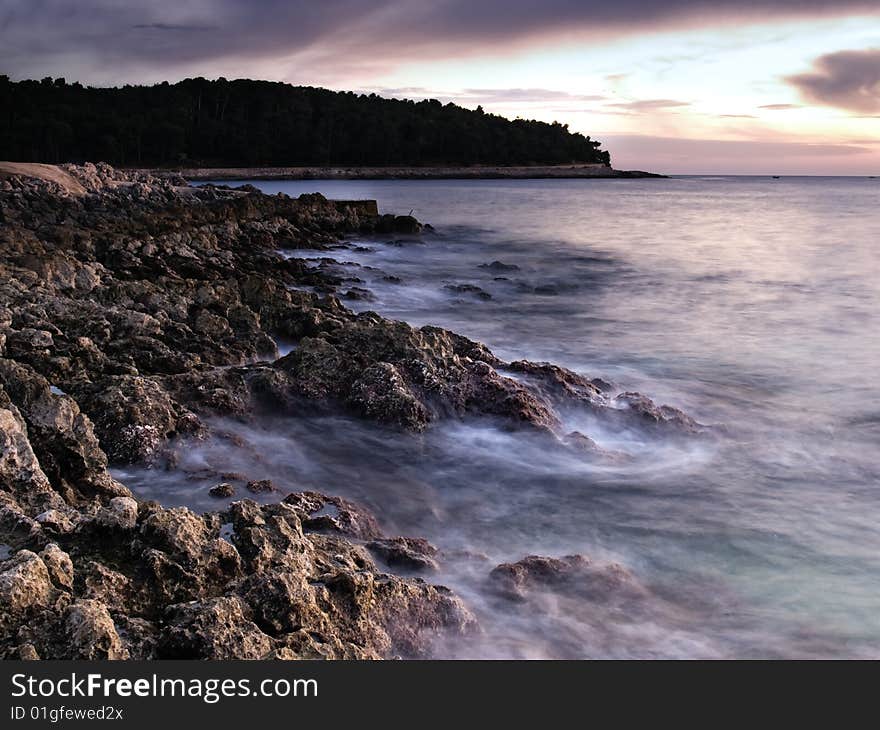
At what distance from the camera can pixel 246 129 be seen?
103188mm

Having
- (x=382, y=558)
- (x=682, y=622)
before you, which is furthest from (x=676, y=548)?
(x=382, y=558)

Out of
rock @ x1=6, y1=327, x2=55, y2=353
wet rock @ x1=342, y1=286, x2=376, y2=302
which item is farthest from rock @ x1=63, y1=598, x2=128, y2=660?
wet rock @ x1=342, y1=286, x2=376, y2=302

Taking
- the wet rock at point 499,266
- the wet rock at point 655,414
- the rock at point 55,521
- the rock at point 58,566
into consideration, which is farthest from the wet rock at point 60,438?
the wet rock at point 499,266

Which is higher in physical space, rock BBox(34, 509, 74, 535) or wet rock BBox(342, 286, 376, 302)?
wet rock BBox(342, 286, 376, 302)

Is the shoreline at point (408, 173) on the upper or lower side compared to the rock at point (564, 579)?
upper

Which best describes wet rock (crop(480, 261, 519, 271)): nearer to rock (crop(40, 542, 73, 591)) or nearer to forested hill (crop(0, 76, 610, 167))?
rock (crop(40, 542, 73, 591))

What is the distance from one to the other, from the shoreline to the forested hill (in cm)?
206

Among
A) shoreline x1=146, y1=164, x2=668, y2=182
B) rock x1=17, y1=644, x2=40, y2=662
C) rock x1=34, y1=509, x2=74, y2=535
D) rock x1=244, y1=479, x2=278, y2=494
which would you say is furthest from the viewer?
shoreline x1=146, y1=164, x2=668, y2=182

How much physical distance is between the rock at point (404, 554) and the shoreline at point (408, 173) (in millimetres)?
73832

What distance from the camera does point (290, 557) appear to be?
12.1 ft

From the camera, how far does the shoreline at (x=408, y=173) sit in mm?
91875

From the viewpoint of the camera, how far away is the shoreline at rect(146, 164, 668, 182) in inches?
3617

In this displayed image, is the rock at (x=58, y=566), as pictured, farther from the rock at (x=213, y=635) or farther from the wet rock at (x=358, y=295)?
the wet rock at (x=358, y=295)

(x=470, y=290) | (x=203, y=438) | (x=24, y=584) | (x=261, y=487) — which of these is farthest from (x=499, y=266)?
(x=24, y=584)
